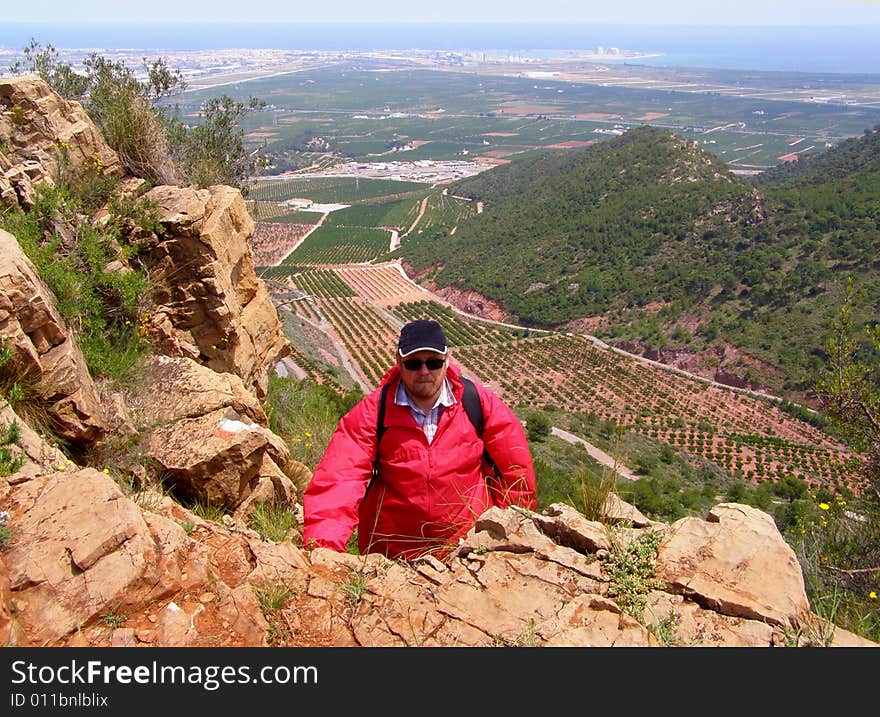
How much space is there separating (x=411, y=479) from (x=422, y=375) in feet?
1.97

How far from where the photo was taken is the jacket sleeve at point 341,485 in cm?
316

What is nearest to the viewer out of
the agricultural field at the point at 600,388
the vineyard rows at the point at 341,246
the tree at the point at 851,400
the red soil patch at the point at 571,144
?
the tree at the point at 851,400

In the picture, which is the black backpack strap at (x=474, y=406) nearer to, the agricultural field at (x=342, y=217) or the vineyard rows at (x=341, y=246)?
the agricultural field at (x=342, y=217)

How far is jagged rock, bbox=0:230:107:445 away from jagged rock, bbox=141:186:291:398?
202 cm

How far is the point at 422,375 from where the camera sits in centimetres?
327

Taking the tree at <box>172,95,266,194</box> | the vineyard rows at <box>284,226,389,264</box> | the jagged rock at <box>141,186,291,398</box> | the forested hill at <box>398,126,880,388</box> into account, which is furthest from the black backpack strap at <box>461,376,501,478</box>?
the vineyard rows at <box>284,226,389,264</box>

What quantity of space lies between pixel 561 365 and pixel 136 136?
37.4 metres

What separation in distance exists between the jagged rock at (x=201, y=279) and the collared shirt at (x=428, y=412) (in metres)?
3.76

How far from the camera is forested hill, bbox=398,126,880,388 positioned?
41.7 metres

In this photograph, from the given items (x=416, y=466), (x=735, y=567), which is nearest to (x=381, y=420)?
(x=416, y=466)

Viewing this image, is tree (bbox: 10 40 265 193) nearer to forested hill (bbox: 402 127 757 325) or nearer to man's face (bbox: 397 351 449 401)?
man's face (bbox: 397 351 449 401)

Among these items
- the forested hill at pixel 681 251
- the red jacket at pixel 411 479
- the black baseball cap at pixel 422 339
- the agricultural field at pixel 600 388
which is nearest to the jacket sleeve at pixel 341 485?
the red jacket at pixel 411 479

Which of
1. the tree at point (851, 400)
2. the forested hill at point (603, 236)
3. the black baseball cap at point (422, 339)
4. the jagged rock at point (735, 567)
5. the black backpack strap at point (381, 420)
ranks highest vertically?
the black baseball cap at point (422, 339)

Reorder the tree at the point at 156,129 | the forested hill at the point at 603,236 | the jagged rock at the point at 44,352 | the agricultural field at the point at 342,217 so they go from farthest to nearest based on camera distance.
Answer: the agricultural field at the point at 342,217
the forested hill at the point at 603,236
the tree at the point at 156,129
the jagged rock at the point at 44,352
